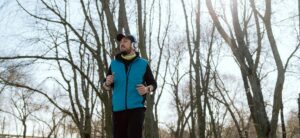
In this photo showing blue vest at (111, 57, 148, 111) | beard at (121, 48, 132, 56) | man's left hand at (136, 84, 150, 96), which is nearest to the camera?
man's left hand at (136, 84, 150, 96)

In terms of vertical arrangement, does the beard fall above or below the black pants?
above

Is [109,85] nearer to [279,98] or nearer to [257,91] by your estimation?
[257,91]

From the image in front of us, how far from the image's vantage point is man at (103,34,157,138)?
388cm

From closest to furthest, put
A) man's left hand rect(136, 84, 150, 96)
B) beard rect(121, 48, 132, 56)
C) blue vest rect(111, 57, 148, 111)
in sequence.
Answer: man's left hand rect(136, 84, 150, 96), blue vest rect(111, 57, 148, 111), beard rect(121, 48, 132, 56)

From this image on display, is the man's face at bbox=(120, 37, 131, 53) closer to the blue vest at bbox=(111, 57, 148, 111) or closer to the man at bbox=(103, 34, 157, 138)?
the man at bbox=(103, 34, 157, 138)

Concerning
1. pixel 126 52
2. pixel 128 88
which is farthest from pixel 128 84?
pixel 126 52

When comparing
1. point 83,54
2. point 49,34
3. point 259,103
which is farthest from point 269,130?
point 83,54

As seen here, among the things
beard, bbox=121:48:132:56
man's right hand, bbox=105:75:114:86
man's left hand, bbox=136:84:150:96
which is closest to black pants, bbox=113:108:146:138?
man's left hand, bbox=136:84:150:96

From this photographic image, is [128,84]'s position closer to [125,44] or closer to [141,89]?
[141,89]

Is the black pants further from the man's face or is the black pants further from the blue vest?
the man's face

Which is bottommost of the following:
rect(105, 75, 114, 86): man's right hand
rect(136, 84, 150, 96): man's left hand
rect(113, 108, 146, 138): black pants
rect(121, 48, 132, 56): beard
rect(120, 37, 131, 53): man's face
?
rect(113, 108, 146, 138): black pants

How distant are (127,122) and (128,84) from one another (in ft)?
1.25

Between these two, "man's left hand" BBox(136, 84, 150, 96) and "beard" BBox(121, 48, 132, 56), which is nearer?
"man's left hand" BBox(136, 84, 150, 96)

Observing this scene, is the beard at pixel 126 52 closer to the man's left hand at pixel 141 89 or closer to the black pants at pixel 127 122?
the man's left hand at pixel 141 89
